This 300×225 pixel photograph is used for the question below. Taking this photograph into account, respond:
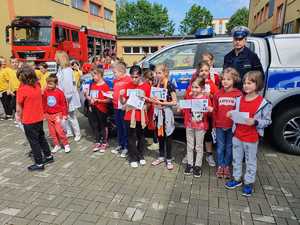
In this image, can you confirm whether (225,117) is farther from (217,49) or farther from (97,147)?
(97,147)

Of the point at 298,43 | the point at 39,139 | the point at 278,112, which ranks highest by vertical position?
the point at 298,43

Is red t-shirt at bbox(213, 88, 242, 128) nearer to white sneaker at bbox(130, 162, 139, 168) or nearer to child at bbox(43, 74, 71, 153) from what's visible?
white sneaker at bbox(130, 162, 139, 168)

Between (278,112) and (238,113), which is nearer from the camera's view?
(238,113)

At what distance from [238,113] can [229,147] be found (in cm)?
74

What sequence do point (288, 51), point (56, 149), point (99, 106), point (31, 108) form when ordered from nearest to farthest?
point (31, 108) < point (288, 51) < point (99, 106) < point (56, 149)

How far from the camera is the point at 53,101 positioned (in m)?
4.89

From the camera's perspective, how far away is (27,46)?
13.4 meters

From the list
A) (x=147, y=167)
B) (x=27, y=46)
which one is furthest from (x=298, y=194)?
(x=27, y=46)

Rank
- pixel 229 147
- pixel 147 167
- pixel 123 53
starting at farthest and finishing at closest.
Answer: pixel 123 53
pixel 147 167
pixel 229 147

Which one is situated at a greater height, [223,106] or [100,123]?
[223,106]

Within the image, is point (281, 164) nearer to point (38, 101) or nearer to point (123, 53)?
point (38, 101)

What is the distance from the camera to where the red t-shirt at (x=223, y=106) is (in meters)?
3.70

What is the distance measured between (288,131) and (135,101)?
2.75 m

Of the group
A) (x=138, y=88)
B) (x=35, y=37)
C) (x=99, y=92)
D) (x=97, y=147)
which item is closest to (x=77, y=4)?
(x=35, y=37)
